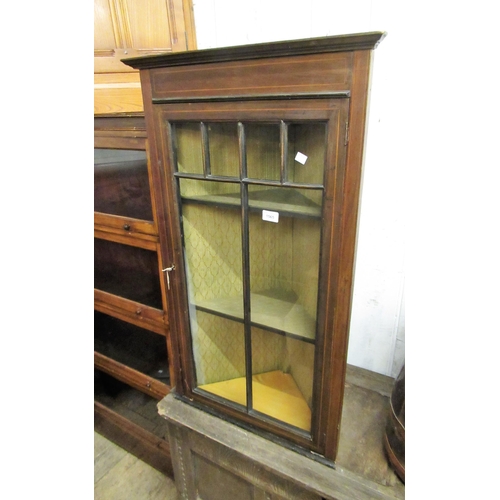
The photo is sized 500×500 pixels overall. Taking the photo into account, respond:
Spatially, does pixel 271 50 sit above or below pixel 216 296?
above

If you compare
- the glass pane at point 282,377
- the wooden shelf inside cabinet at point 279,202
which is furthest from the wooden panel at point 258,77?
the glass pane at point 282,377

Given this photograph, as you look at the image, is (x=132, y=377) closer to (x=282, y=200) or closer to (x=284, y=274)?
(x=284, y=274)

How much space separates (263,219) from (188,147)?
26 cm

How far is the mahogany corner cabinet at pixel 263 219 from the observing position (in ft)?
1.98

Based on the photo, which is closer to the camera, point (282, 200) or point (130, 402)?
point (282, 200)

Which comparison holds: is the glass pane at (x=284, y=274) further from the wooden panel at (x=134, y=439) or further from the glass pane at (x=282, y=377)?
the wooden panel at (x=134, y=439)

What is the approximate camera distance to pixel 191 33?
41.1 inches

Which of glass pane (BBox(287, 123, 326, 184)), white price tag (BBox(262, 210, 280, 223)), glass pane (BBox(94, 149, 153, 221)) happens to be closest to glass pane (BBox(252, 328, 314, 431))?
white price tag (BBox(262, 210, 280, 223))

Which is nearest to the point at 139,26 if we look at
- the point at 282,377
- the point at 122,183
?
the point at 122,183

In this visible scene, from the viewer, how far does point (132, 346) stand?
142cm

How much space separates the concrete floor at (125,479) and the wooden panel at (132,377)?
0.47 meters

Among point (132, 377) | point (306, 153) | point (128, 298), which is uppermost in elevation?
point (306, 153)
